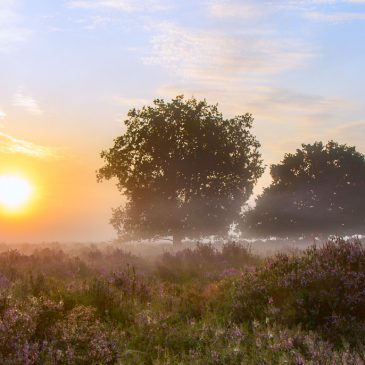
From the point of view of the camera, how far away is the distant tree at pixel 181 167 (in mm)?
29359

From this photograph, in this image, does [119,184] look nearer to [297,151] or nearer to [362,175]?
[297,151]

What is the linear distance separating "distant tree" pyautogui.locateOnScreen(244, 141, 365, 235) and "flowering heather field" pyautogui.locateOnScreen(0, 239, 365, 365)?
29.5 metres

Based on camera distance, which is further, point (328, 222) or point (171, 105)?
point (328, 222)

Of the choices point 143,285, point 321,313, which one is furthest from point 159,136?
point 321,313

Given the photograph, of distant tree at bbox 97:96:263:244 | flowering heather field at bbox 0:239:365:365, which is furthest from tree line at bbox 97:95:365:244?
flowering heather field at bbox 0:239:365:365

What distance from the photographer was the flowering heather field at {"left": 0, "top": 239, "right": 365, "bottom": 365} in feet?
17.2

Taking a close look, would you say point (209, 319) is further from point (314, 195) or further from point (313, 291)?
point (314, 195)

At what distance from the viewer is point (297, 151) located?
40188mm

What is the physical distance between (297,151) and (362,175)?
17.9 ft

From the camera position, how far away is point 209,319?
22.9ft

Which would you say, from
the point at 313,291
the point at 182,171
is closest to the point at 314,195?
the point at 182,171

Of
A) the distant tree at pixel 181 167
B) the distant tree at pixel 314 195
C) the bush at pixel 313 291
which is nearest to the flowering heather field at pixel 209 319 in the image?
the bush at pixel 313 291

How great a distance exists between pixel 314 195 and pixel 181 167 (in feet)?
45.7

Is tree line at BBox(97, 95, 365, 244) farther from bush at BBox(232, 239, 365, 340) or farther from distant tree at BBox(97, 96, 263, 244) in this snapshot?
bush at BBox(232, 239, 365, 340)
